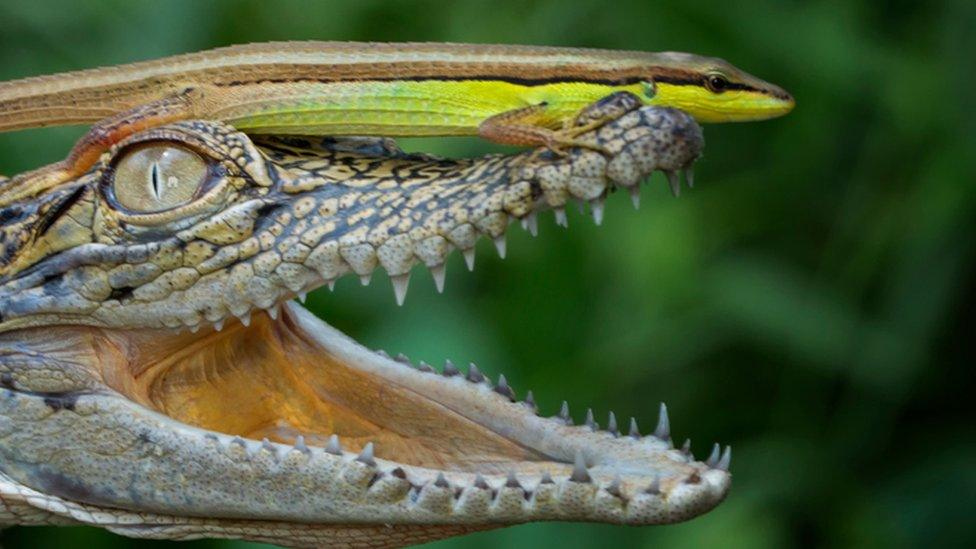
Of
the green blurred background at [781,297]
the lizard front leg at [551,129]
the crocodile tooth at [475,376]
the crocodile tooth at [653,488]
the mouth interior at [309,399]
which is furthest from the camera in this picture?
the green blurred background at [781,297]

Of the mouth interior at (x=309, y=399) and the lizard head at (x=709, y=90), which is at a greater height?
the lizard head at (x=709, y=90)

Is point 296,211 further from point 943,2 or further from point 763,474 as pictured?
point 943,2

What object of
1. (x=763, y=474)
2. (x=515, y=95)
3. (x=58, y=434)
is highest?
(x=515, y=95)

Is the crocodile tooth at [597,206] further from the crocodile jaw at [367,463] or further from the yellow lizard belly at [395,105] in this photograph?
the crocodile jaw at [367,463]

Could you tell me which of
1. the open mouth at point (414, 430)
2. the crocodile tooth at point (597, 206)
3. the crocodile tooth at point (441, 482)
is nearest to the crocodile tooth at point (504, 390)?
the open mouth at point (414, 430)

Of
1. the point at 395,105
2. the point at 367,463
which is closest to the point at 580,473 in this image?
the point at 367,463

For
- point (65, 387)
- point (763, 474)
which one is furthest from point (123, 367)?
point (763, 474)
